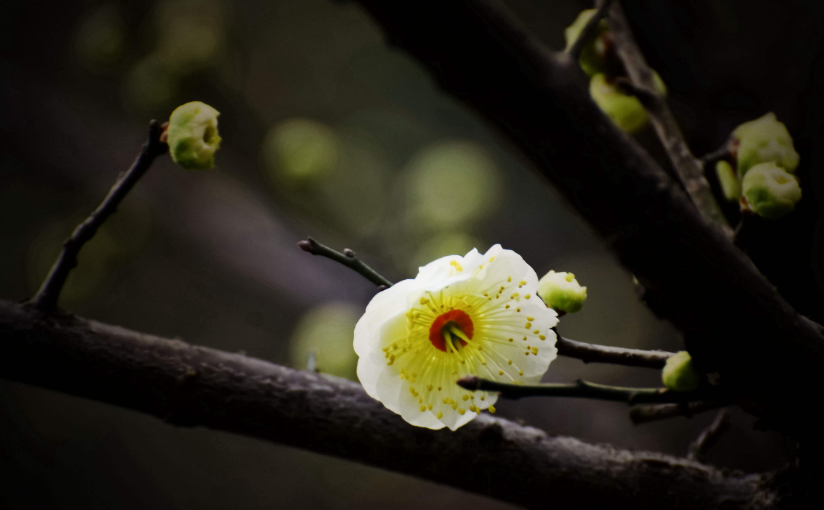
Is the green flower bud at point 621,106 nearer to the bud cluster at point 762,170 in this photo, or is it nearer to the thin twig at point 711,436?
the bud cluster at point 762,170

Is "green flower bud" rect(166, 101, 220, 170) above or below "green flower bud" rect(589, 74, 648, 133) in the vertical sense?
below

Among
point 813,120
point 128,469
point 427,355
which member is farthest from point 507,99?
point 128,469

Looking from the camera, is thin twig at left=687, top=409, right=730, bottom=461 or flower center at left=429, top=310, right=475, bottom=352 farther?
thin twig at left=687, top=409, right=730, bottom=461

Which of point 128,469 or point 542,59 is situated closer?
point 542,59

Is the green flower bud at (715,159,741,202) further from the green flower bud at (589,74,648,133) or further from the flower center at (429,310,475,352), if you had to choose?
the flower center at (429,310,475,352)

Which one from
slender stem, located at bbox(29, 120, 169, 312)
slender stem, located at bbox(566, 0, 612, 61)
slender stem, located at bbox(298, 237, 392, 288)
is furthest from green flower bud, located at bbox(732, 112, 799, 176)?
slender stem, located at bbox(29, 120, 169, 312)

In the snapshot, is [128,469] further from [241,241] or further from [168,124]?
[168,124]
